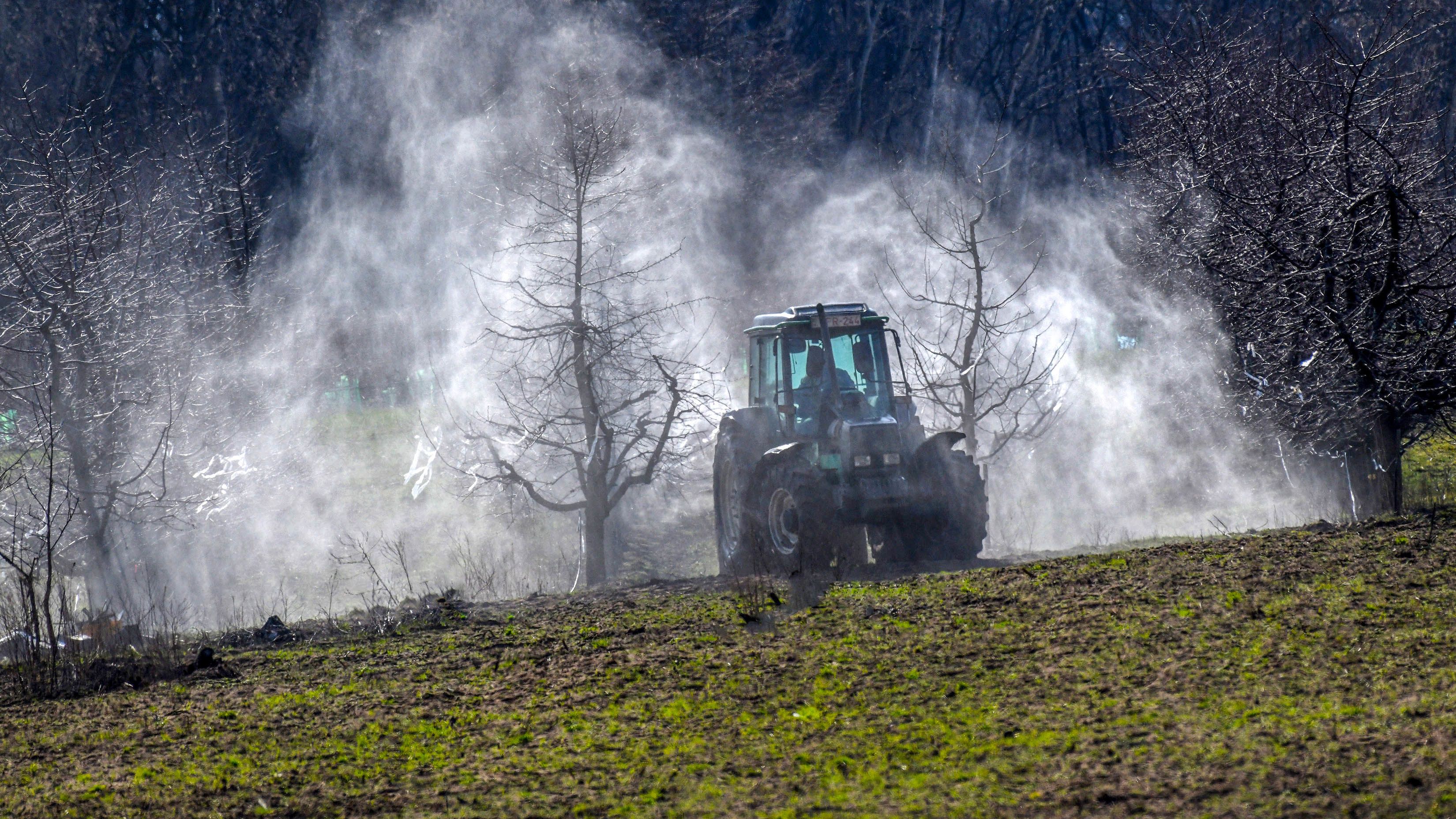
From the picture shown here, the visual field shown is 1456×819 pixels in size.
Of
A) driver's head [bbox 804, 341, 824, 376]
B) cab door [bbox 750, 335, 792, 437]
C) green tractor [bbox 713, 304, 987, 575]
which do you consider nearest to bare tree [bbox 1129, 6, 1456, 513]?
green tractor [bbox 713, 304, 987, 575]

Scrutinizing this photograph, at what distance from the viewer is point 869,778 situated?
15.6 ft

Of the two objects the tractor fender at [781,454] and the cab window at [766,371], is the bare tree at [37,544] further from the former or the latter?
the cab window at [766,371]

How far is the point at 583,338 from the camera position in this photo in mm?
16859

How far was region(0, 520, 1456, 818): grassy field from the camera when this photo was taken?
452cm

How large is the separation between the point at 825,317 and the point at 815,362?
784 mm

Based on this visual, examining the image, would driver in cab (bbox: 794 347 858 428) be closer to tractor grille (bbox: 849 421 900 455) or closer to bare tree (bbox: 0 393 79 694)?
tractor grille (bbox: 849 421 900 455)

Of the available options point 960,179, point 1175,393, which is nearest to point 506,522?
point 960,179

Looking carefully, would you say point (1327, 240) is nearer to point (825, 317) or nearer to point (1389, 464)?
point (1389, 464)

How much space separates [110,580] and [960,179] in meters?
16.3

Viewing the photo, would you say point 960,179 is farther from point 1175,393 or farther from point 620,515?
point 620,515

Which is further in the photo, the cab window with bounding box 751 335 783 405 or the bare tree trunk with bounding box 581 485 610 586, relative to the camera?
the bare tree trunk with bounding box 581 485 610 586

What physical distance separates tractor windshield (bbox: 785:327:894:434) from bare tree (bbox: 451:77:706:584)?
13.5ft

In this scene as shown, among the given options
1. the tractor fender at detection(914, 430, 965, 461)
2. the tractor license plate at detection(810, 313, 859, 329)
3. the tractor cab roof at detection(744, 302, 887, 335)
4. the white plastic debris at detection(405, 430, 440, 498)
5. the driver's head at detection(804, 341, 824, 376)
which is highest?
the white plastic debris at detection(405, 430, 440, 498)

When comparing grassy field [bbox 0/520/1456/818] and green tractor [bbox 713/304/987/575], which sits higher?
green tractor [bbox 713/304/987/575]
